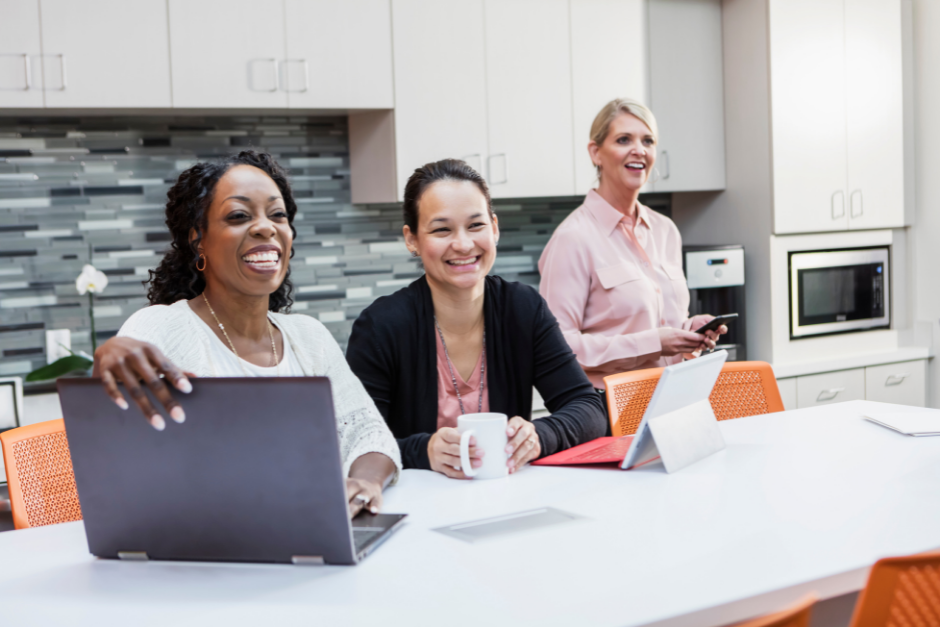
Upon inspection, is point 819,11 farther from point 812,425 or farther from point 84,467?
point 84,467

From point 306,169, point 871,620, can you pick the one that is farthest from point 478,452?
point 306,169

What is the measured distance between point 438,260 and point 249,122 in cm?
175

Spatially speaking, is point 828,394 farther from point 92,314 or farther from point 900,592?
point 900,592

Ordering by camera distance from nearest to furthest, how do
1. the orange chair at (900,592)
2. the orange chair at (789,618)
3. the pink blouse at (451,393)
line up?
the orange chair at (789,618), the orange chair at (900,592), the pink blouse at (451,393)

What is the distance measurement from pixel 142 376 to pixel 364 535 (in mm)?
334

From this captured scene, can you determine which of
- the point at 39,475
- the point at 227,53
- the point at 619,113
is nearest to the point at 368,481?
the point at 39,475

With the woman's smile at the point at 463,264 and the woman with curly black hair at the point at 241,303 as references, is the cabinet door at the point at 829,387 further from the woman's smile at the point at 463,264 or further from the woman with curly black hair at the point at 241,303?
the woman with curly black hair at the point at 241,303

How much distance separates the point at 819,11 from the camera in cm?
359

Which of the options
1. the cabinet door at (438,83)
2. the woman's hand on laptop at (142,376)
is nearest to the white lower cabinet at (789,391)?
the cabinet door at (438,83)

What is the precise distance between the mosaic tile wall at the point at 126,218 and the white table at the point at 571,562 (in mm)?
1874

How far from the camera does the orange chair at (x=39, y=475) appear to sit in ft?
4.63

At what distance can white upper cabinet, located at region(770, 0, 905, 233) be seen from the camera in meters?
3.54

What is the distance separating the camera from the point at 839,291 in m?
3.73

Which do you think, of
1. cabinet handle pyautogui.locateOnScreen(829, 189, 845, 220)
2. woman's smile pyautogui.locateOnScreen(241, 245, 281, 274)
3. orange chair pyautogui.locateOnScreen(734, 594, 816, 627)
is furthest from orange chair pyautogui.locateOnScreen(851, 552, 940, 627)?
cabinet handle pyautogui.locateOnScreen(829, 189, 845, 220)
